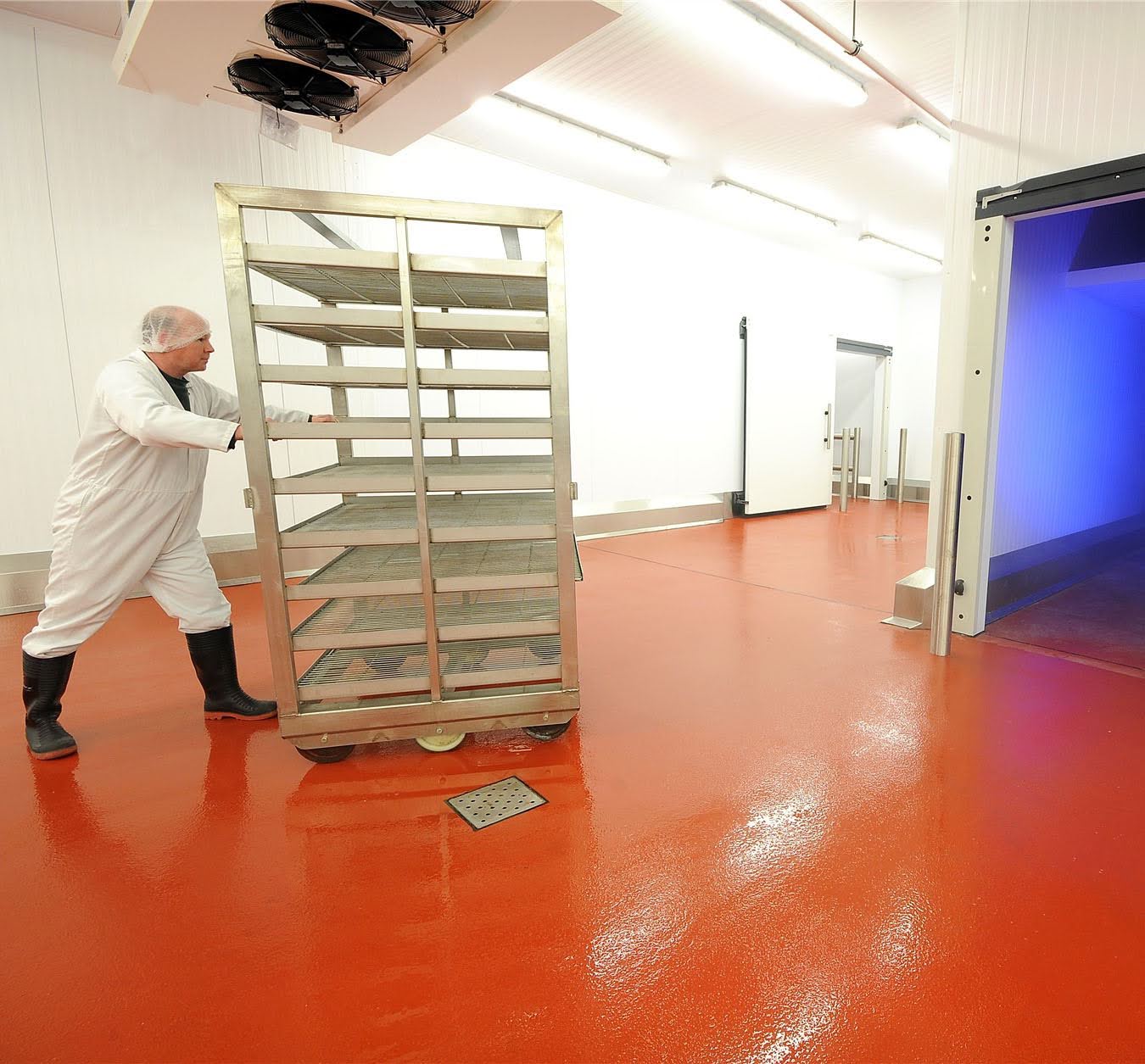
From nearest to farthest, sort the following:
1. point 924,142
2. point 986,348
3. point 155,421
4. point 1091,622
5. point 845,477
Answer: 1. point 155,421
2. point 986,348
3. point 1091,622
4. point 924,142
5. point 845,477

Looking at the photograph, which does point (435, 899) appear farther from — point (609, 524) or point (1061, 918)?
point (609, 524)

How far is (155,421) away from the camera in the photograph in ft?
7.38

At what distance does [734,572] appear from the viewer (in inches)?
216

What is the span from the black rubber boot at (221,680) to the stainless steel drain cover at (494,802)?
1.10m

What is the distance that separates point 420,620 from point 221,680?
100cm

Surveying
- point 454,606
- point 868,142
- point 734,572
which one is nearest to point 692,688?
point 454,606

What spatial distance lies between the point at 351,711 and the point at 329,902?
0.73 metres

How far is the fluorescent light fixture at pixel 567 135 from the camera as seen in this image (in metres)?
5.00

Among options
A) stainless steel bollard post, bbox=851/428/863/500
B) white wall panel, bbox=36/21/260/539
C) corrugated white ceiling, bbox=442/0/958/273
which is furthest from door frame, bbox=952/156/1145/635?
stainless steel bollard post, bbox=851/428/863/500

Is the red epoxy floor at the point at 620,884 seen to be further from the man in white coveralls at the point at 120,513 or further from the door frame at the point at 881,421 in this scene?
the door frame at the point at 881,421

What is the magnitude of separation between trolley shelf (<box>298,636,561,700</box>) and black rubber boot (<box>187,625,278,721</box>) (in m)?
0.45

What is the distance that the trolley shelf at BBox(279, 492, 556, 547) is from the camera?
2.20m

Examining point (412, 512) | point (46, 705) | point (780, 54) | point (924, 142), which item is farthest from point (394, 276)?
point (924, 142)

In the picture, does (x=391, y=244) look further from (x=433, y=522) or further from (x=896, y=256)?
(x=896, y=256)
